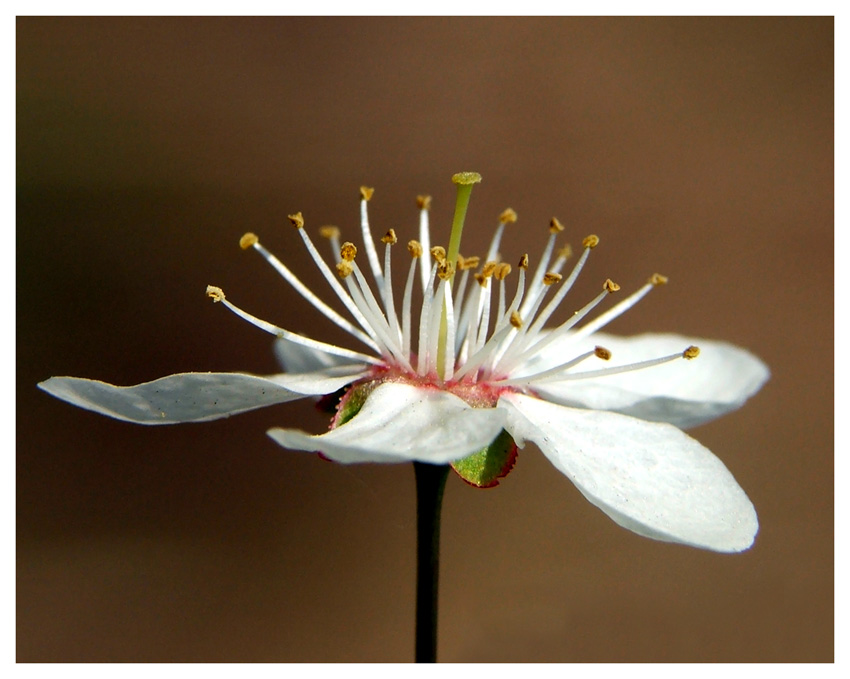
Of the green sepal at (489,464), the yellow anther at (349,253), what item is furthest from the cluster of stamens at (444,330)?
the green sepal at (489,464)

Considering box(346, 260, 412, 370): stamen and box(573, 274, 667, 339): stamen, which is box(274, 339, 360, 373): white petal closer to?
box(346, 260, 412, 370): stamen

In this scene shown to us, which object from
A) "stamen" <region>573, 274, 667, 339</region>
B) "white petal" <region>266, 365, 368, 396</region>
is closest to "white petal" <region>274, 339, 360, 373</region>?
"white petal" <region>266, 365, 368, 396</region>

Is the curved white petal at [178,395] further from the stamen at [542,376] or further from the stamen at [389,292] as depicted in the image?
the stamen at [542,376]

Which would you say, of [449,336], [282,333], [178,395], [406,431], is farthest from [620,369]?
[178,395]

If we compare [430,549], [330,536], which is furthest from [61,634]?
[430,549]

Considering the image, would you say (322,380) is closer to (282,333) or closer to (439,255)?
(282,333)
